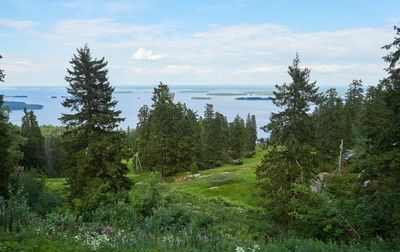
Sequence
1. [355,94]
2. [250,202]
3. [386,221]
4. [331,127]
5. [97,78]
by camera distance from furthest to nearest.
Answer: [355,94] < [331,127] < [250,202] < [97,78] < [386,221]

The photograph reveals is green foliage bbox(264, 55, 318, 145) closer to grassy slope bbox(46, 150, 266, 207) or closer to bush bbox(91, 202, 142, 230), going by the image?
bush bbox(91, 202, 142, 230)

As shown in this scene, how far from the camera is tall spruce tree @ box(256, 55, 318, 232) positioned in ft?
70.2

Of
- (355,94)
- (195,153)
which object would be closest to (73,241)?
(195,153)

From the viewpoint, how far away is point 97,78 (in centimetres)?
2564

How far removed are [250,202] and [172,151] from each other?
65.5 feet

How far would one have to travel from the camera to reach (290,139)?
71.1 feet

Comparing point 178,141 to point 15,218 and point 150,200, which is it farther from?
point 15,218

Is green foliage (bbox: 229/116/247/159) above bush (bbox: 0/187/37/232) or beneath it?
beneath

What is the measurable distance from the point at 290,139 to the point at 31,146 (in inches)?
2499

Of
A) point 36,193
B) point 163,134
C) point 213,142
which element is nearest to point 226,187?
point 163,134

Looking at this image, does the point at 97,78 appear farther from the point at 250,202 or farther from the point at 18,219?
the point at 250,202

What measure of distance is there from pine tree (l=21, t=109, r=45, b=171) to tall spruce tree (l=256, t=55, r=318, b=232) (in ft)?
195

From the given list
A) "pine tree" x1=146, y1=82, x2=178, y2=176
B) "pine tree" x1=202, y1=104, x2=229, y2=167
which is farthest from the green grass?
"pine tree" x1=202, y1=104, x2=229, y2=167

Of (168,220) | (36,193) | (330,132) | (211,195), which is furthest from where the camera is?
(330,132)
